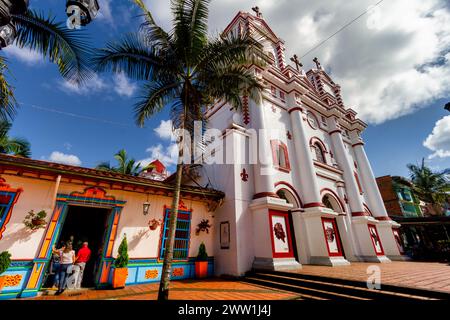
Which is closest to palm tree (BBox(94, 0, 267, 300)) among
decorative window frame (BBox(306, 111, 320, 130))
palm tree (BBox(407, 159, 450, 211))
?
decorative window frame (BBox(306, 111, 320, 130))

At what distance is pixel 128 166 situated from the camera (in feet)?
68.3

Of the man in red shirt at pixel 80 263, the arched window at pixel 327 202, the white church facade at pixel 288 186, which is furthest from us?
the arched window at pixel 327 202

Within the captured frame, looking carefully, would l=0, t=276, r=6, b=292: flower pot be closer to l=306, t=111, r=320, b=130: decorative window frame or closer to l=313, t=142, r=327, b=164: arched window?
l=313, t=142, r=327, b=164: arched window

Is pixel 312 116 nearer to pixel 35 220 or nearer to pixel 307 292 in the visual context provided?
pixel 307 292

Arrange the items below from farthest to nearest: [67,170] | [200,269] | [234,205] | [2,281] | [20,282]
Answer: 1. [234,205]
2. [200,269]
3. [67,170]
4. [20,282]
5. [2,281]

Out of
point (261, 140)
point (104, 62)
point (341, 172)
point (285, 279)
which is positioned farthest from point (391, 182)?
point (104, 62)

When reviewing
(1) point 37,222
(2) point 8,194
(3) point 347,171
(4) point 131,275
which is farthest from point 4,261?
(3) point 347,171

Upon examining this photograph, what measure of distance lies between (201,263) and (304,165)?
313 inches

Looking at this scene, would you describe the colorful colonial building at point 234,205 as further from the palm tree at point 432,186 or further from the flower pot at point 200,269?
the palm tree at point 432,186

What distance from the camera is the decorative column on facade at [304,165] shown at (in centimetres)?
1141

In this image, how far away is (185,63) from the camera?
7.05 metres

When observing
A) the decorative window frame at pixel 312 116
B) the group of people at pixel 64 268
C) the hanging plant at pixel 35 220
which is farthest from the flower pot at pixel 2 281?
the decorative window frame at pixel 312 116

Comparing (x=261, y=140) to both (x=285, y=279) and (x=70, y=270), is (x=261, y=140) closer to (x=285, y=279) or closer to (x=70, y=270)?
(x=285, y=279)

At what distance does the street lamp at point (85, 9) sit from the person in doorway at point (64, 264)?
23.8ft
